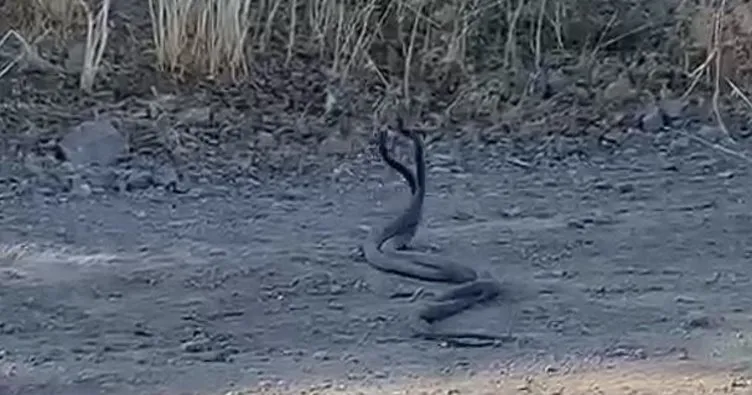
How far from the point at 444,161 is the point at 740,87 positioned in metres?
1.36

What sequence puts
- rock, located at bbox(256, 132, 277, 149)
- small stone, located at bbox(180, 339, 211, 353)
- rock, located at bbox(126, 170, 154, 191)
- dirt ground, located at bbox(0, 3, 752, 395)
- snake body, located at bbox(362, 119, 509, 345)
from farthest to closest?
rock, located at bbox(256, 132, 277, 149)
rock, located at bbox(126, 170, 154, 191)
snake body, located at bbox(362, 119, 509, 345)
small stone, located at bbox(180, 339, 211, 353)
dirt ground, located at bbox(0, 3, 752, 395)

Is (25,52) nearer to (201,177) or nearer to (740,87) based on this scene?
(201,177)

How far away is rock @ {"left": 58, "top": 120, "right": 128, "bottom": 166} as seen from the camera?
6.39 metres

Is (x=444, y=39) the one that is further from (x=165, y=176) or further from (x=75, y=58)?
(x=165, y=176)

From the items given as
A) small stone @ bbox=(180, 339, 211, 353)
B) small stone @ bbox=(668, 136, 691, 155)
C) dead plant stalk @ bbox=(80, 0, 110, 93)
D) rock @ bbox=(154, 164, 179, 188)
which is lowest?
rock @ bbox=(154, 164, 179, 188)

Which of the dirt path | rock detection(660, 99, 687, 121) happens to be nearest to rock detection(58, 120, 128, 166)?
the dirt path

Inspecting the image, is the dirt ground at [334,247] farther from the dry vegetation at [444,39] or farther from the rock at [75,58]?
the dry vegetation at [444,39]

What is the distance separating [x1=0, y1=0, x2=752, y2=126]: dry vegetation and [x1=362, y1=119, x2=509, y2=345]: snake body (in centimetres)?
150

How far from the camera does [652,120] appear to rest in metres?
6.84

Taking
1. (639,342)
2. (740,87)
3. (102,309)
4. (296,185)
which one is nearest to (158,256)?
(102,309)

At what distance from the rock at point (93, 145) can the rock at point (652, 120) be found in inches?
74.3

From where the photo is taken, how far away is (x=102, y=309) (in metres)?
4.70

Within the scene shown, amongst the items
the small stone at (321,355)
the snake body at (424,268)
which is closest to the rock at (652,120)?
the snake body at (424,268)

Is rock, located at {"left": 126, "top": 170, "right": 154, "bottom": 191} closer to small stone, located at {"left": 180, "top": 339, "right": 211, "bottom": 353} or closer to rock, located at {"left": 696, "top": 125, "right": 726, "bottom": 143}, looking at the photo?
small stone, located at {"left": 180, "top": 339, "right": 211, "bottom": 353}
